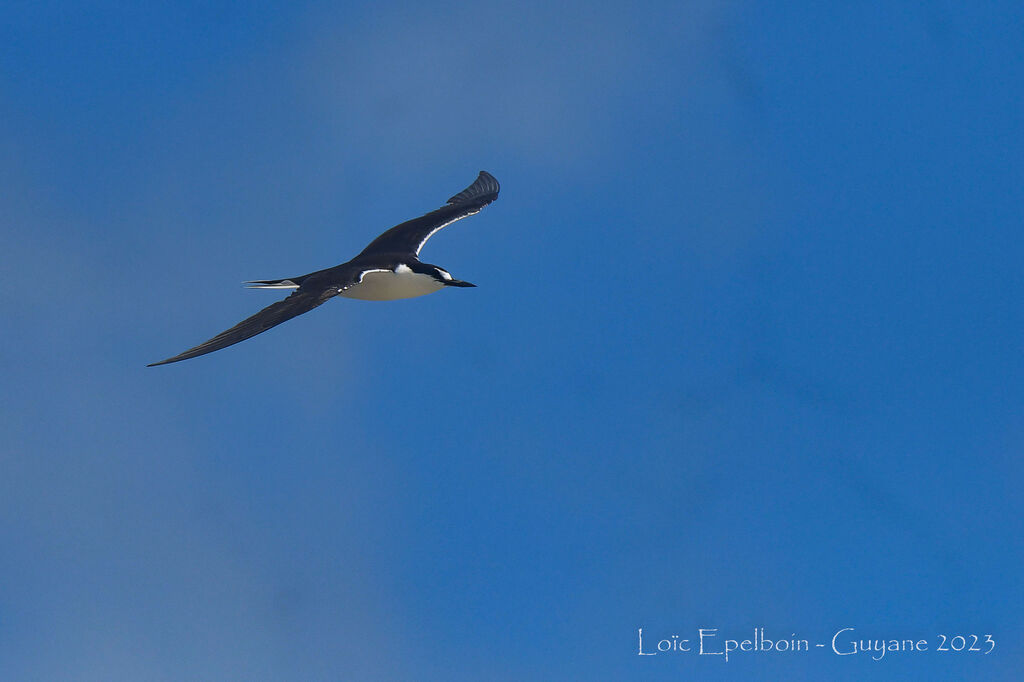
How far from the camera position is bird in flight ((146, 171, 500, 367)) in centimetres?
1484

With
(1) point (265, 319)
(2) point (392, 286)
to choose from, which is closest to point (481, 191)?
(2) point (392, 286)

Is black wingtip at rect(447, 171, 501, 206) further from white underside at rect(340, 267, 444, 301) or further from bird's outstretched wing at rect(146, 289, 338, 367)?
bird's outstretched wing at rect(146, 289, 338, 367)

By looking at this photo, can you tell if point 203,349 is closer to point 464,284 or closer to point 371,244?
point 464,284

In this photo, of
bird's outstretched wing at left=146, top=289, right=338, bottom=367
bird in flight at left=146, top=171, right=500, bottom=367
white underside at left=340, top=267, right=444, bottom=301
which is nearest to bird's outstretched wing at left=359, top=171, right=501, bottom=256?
bird in flight at left=146, top=171, right=500, bottom=367

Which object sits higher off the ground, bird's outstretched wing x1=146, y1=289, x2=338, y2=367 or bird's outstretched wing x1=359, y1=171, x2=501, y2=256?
bird's outstretched wing x1=359, y1=171, x2=501, y2=256

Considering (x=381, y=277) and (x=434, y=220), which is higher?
(x=434, y=220)

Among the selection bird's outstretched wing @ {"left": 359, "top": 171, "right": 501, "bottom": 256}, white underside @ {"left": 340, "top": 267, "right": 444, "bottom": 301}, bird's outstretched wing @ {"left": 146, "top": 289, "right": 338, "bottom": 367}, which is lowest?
bird's outstretched wing @ {"left": 146, "top": 289, "right": 338, "bottom": 367}

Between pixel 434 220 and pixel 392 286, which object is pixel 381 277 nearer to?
pixel 392 286

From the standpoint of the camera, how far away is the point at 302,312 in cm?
1530

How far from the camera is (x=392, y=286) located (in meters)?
18.5

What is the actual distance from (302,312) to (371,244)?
6422 millimetres

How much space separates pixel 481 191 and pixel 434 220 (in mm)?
2655

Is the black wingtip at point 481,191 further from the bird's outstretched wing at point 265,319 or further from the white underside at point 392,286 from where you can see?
the bird's outstretched wing at point 265,319

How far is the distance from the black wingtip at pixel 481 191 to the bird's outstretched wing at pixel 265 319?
Answer: 26.2 feet
